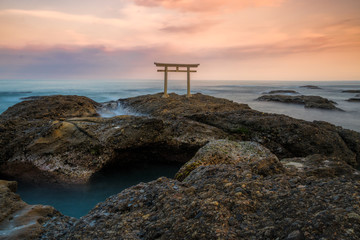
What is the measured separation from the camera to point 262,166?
3.55 m

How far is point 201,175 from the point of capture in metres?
3.31

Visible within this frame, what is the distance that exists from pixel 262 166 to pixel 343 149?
14.6ft

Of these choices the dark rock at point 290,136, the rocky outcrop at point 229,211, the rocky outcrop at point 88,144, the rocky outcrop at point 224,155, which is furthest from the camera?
the dark rock at point 290,136

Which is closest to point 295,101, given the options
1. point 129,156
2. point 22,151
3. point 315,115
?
point 315,115

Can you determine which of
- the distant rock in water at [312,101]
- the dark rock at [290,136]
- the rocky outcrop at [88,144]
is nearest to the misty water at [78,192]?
the rocky outcrop at [88,144]

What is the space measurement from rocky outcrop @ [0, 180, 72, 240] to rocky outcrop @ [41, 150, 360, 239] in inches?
5.7

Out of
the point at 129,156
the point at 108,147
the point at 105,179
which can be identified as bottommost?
the point at 105,179

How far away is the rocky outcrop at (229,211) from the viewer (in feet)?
Result: 6.26

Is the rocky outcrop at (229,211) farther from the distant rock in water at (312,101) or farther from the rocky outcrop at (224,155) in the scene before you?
the distant rock in water at (312,101)

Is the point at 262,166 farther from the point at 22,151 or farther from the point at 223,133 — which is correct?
the point at 22,151

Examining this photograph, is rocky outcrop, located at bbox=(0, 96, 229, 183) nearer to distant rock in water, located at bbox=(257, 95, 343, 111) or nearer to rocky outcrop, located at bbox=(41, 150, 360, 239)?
rocky outcrop, located at bbox=(41, 150, 360, 239)

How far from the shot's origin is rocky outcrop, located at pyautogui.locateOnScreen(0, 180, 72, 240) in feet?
8.72

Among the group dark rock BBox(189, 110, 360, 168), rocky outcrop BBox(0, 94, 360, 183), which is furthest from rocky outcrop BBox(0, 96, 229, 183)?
dark rock BBox(189, 110, 360, 168)

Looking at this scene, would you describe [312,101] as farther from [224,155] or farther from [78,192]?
[78,192]
